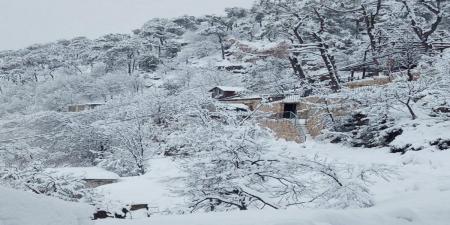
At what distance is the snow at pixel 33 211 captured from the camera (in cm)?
245

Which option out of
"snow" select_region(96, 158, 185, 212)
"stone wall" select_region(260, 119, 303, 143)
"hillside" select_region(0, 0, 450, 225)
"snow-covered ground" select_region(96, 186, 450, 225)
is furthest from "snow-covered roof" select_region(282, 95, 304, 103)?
"snow-covered ground" select_region(96, 186, 450, 225)

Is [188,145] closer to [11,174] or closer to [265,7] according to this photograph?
[11,174]

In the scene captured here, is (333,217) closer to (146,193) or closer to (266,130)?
(266,130)

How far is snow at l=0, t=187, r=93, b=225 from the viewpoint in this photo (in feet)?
8.05

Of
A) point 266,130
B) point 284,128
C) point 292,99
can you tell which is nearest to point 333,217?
point 266,130

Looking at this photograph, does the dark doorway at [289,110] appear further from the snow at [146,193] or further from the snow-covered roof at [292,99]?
the snow at [146,193]

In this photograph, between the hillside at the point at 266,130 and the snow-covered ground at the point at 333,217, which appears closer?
the snow-covered ground at the point at 333,217

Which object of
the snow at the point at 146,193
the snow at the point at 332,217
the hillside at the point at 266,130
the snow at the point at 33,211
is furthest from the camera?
the snow at the point at 146,193

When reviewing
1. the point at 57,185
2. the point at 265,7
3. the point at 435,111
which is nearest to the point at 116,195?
the point at 57,185

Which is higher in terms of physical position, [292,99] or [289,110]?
[292,99]

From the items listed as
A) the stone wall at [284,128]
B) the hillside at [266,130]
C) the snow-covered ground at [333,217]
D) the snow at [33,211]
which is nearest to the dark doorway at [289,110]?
the hillside at [266,130]

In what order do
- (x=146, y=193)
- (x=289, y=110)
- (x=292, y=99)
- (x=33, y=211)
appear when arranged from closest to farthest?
1. (x=33, y=211)
2. (x=146, y=193)
3. (x=292, y=99)
4. (x=289, y=110)

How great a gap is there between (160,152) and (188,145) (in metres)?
15.4

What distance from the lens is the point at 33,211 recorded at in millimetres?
2533
